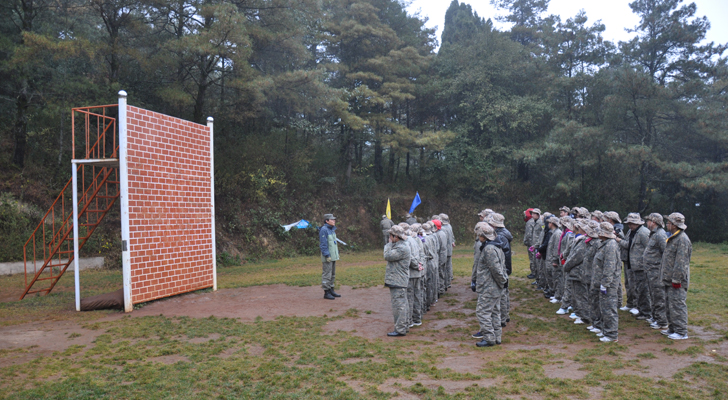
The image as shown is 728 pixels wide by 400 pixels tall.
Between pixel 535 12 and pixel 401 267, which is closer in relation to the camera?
pixel 401 267

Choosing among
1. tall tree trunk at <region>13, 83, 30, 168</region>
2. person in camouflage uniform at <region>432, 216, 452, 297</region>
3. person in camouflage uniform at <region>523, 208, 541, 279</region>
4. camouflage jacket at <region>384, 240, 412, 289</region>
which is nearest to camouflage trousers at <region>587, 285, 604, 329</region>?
camouflage jacket at <region>384, 240, 412, 289</region>

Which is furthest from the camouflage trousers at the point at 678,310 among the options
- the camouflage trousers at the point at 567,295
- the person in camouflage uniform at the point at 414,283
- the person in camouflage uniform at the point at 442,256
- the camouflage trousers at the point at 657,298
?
the person in camouflage uniform at the point at 442,256

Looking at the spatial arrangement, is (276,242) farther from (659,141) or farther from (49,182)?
(659,141)

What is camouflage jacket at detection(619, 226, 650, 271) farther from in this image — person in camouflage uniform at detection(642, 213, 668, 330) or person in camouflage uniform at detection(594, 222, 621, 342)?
person in camouflage uniform at detection(594, 222, 621, 342)

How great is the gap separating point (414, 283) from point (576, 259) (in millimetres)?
3105

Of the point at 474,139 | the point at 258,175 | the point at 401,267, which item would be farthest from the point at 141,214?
the point at 474,139

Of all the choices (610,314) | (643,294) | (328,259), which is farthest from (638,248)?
(328,259)

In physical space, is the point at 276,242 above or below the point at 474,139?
below

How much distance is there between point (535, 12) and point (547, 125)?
10.1m

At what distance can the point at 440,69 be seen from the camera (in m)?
28.9

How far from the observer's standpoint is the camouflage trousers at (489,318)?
7.06 metres

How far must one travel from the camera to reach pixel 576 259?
322 inches

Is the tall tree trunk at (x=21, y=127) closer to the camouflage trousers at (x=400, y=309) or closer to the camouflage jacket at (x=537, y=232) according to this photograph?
the camouflage trousers at (x=400, y=309)

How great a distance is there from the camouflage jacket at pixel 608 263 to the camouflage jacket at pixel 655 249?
1066 millimetres
